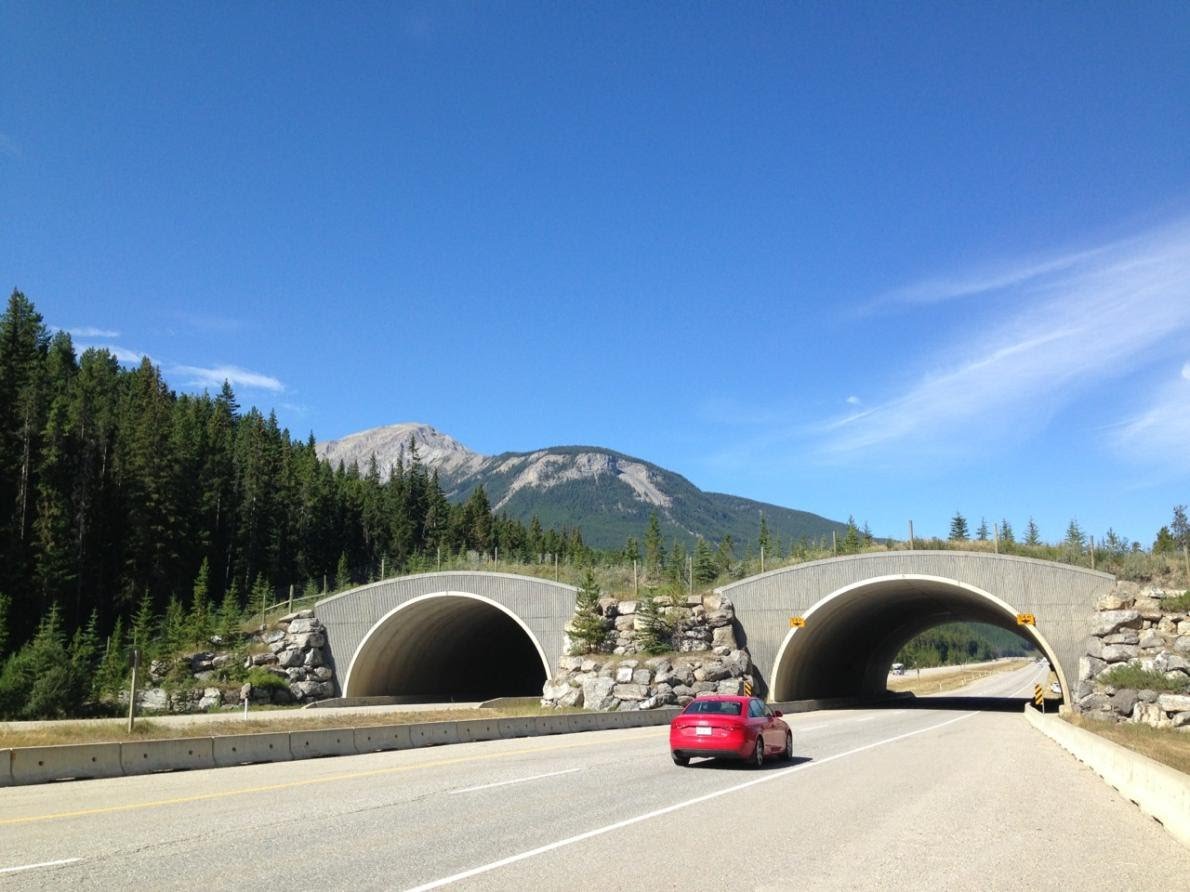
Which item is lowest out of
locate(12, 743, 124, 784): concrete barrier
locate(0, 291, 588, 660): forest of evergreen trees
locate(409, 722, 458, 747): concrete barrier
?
locate(409, 722, 458, 747): concrete barrier

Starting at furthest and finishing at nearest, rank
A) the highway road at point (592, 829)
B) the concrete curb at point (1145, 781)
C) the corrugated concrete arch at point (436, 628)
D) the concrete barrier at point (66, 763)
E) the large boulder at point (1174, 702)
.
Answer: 1. the corrugated concrete arch at point (436, 628)
2. the large boulder at point (1174, 702)
3. the concrete barrier at point (66, 763)
4. the concrete curb at point (1145, 781)
5. the highway road at point (592, 829)

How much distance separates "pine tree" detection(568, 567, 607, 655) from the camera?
138 feet

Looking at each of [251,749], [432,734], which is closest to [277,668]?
[432,734]

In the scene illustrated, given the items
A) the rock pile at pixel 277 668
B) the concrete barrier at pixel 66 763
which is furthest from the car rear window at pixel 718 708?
the rock pile at pixel 277 668

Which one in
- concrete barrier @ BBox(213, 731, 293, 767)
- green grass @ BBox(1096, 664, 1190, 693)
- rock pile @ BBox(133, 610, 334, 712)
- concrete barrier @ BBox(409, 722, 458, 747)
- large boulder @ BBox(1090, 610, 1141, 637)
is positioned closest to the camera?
concrete barrier @ BBox(213, 731, 293, 767)

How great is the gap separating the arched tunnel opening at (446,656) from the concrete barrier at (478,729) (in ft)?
58.7

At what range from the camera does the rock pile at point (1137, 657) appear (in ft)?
98.2

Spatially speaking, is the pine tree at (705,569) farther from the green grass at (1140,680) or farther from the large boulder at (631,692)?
the green grass at (1140,680)

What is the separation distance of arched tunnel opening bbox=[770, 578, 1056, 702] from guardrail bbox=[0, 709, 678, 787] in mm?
15801

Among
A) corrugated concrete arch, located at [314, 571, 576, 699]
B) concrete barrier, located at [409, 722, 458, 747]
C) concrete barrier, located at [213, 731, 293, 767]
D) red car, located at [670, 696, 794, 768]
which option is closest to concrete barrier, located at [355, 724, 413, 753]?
concrete barrier, located at [409, 722, 458, 747]

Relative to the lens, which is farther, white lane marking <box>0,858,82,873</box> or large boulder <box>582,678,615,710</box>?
large boulder <box>582,678,615,710</box>

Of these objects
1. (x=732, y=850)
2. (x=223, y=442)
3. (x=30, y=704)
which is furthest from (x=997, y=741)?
(x=223, y=442)

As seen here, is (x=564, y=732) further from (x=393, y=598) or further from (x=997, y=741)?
(x=393, y=598)

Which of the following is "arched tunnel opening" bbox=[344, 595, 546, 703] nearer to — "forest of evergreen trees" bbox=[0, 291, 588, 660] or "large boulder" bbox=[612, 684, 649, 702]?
"forest of evergreen trees" bbox=[0, 291, 588, 660]
